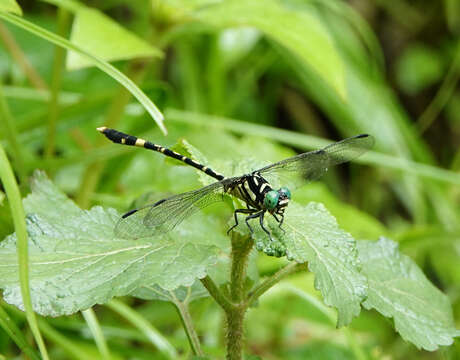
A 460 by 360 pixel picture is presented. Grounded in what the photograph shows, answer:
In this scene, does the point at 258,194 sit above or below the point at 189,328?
above

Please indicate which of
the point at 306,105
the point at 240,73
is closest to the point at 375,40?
the point at 306,105

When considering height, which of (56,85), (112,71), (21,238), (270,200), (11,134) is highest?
(56,85)

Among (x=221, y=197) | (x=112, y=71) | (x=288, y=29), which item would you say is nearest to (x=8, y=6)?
(x=112, y=71)

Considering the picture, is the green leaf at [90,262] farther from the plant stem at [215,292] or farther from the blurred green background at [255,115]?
the blurred green background at [255,115]

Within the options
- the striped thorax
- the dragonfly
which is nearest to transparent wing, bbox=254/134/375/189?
the dragonfly

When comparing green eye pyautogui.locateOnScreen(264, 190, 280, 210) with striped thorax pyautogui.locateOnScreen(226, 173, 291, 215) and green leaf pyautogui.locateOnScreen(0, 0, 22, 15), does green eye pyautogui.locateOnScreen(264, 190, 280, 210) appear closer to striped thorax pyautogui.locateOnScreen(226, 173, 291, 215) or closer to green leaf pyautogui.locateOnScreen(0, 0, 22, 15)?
striped thorax pyautogui.locateOnScreen(226, 173, 291, 215)

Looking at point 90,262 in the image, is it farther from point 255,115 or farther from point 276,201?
point 255,115

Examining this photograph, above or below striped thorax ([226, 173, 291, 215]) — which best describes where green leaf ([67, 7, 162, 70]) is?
above
